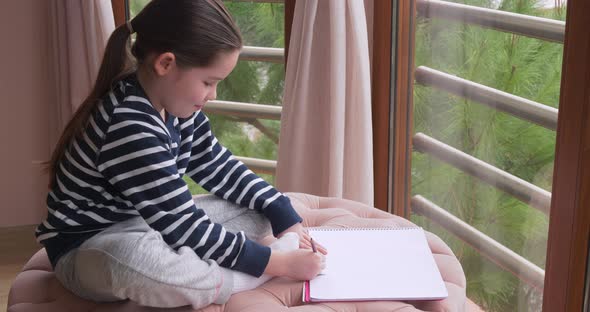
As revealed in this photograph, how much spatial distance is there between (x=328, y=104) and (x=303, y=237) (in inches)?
32.0

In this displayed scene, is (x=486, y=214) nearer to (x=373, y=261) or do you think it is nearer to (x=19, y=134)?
(x=373, y=261)

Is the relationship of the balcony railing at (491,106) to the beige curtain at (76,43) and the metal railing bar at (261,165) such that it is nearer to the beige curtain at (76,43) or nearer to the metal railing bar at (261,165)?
the metal railing bar at (261,165)

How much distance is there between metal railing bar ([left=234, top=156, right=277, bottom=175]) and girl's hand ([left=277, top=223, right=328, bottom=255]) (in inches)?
46.7

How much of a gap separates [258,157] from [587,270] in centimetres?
144

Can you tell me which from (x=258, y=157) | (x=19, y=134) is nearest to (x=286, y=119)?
(x=258, y=157)

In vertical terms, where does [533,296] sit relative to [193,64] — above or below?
below

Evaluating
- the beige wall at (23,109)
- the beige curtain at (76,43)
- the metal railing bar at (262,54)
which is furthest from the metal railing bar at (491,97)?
A: the beige wall at (23,109)

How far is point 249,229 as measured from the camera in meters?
1.59

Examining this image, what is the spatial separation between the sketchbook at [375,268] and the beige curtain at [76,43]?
1.37m

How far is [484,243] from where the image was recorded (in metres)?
2.12

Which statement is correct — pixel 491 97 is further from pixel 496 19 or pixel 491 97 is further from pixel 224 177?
pixel 224 177

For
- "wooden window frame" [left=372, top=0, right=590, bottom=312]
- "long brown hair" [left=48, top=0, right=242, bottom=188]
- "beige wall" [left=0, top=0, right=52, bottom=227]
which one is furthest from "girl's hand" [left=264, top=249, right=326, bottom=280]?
"beige wall" [left=0, top=0, right=52, bottom=227]

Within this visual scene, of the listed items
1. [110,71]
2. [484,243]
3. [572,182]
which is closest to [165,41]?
[110,71]

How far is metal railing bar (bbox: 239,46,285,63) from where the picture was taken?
2635 millimetres
